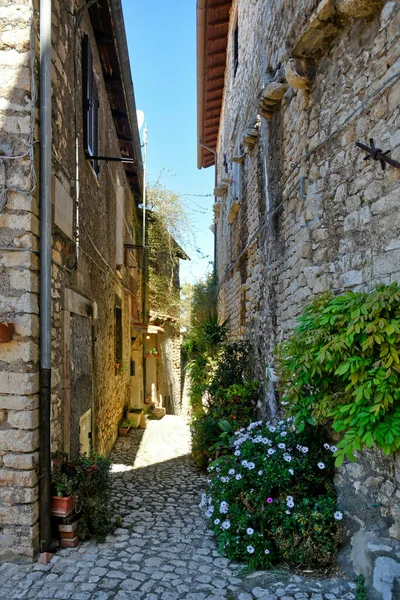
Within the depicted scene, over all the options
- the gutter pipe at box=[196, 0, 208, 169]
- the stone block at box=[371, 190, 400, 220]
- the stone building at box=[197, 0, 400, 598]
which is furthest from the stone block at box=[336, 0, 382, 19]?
the gutter pipe at box=[196, 0, 208, 169]

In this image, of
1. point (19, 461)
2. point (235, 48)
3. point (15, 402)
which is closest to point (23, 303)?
point (15, 402)

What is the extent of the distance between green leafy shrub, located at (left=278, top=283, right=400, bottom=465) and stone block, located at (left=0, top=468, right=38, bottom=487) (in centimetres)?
213

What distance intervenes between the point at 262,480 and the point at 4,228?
2840 mm

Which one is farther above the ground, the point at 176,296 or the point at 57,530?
the point at 176,296

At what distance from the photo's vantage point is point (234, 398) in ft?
20.1

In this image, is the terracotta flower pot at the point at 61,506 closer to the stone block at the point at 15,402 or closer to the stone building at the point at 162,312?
the stone block at the point at 15,402

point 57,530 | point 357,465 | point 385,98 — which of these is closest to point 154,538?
point 57,530

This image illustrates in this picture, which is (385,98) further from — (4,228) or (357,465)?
(4,228)

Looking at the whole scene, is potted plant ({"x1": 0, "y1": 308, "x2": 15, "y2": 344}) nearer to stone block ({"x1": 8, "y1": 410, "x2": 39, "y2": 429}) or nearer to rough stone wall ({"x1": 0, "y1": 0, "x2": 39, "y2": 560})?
rough stone wall ({"x1": 0, "y1": 0, "x2": 39, "y2": 560})

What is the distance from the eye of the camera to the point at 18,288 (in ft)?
10.7

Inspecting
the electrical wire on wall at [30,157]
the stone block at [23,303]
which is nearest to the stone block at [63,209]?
the electrical wire on wall at [30,157]

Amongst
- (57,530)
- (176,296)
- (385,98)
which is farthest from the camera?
(176,296)

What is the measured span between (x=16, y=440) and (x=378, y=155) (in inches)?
131

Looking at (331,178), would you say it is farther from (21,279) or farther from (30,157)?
(21,279)
